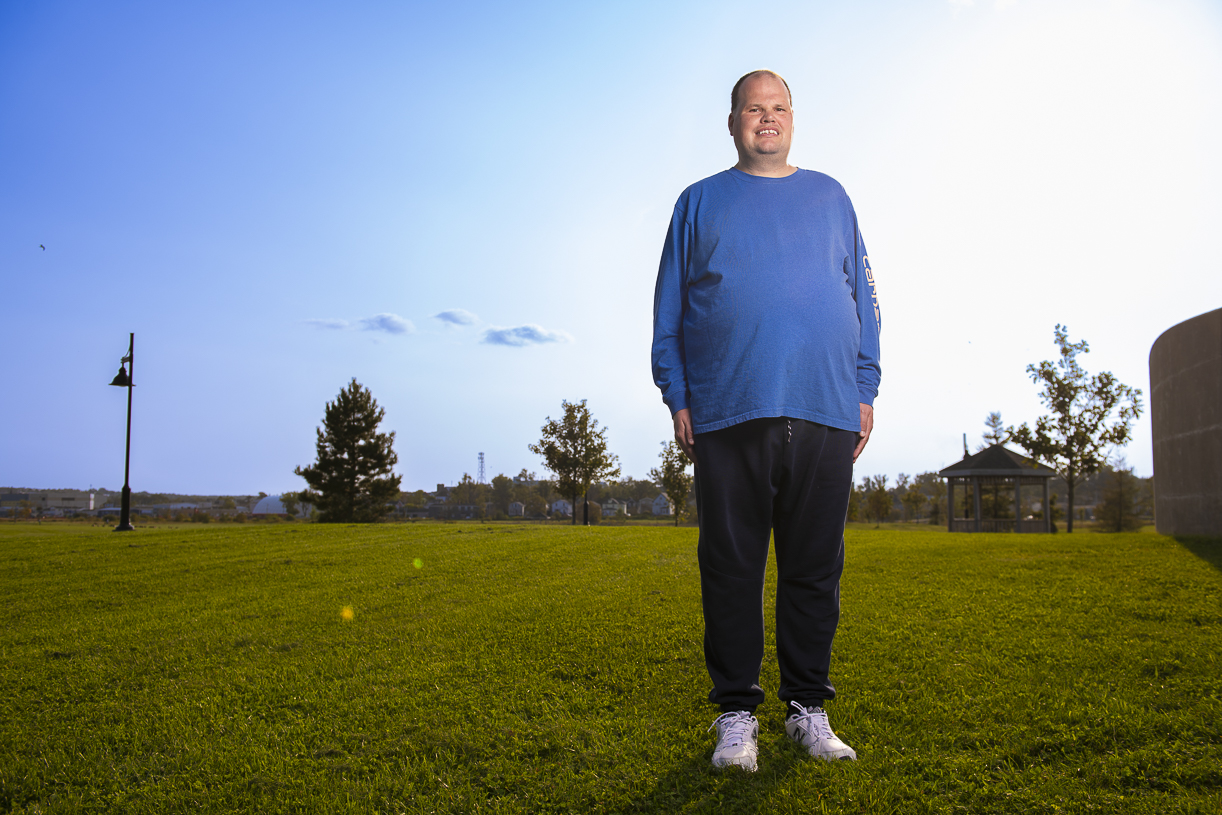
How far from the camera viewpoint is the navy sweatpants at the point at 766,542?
2.30 m

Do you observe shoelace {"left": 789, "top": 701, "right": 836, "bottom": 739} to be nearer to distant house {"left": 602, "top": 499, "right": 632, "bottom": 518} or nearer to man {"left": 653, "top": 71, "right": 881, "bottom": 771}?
man {"left": 653, "top": 71, "right": 881, "bottom": 771}

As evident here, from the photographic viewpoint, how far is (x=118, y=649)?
3.66 m

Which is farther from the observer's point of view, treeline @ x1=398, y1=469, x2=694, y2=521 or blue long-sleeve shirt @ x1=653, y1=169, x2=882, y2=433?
treeline @ x1=398, y1=469, x2=694, y2=521

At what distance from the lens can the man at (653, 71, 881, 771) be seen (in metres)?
2.30

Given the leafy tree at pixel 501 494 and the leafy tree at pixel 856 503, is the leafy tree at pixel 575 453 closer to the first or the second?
the leafy tree at pixel 856 503

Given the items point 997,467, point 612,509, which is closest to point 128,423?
point 997,467

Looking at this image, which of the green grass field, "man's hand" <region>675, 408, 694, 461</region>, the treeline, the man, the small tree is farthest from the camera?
the treeline

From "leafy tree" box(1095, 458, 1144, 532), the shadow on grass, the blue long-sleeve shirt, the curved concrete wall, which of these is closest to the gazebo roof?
the curved concrete wall

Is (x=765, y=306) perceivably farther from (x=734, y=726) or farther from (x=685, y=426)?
(x=734, y=726)

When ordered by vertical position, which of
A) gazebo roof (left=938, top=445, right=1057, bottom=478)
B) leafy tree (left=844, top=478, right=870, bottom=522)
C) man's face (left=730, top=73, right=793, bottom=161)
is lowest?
leafy tree (left=844, top=478, right=870, bottom=522)

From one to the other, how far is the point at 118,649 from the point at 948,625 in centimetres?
460

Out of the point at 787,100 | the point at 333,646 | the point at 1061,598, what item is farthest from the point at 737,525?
the point at 1061,598

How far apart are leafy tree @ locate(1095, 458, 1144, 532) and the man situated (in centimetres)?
4373

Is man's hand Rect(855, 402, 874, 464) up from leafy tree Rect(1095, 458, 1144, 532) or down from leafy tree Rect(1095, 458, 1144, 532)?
up
